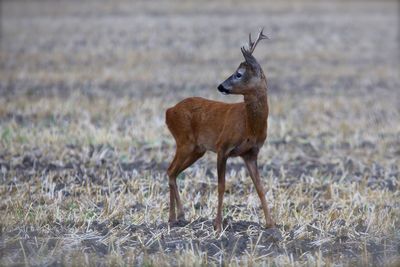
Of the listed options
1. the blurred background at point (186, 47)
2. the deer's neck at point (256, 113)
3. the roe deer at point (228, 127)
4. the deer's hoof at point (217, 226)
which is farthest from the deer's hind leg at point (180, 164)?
the blurred background at point (186, 47)

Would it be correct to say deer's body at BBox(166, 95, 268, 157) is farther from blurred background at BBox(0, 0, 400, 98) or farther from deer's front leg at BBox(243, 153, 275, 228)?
blurred background at BBox(0, 0, 400, 98)

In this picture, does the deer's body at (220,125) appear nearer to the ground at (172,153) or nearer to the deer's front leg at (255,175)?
the deer's front leg at (255,175)

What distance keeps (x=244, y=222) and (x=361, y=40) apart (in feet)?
74.7

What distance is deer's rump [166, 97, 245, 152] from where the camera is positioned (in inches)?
340

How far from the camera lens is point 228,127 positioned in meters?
8.43

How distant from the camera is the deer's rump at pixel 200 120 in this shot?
8.63 metres

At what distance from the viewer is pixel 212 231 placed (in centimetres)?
834

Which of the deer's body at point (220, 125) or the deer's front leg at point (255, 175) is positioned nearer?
the deer's body at point (220, 125)

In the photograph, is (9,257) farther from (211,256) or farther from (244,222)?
(244,222)

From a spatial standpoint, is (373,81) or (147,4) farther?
(147,4)

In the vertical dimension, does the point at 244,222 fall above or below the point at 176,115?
below

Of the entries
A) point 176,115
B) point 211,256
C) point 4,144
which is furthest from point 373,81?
point 211,256

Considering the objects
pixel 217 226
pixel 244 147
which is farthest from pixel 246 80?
pixel 217 226

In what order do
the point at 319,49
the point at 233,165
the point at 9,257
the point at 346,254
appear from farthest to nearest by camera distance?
the point at 319,49 < the point at 233,165 < the point at 346,254 < the point at 9,257
